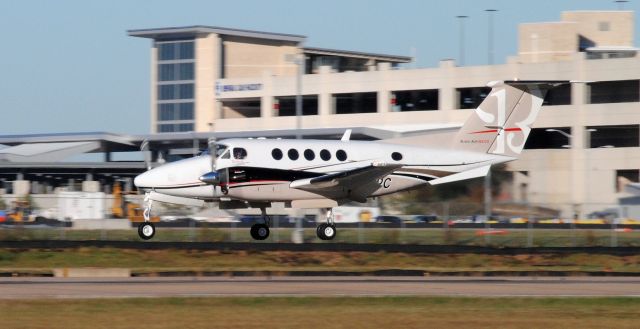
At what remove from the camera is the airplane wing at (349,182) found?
3444 cm

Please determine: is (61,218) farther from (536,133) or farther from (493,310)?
(536,133)

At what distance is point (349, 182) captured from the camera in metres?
35.2

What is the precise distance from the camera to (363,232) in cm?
4784

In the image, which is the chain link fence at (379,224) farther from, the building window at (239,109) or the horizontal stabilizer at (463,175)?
the building window at (239,109)

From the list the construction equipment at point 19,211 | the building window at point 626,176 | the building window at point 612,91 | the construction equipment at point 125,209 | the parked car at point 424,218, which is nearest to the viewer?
the parked car at point 424,218

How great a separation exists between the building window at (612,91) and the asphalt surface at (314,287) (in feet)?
159

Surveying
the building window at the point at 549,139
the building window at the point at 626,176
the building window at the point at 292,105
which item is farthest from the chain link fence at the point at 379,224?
the building window at the point at 292,105

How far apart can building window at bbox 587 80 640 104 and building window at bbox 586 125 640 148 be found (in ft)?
6.60

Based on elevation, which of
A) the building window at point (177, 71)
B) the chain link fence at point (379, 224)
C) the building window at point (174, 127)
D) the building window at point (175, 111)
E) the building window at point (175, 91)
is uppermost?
the building window at point (177, 71)

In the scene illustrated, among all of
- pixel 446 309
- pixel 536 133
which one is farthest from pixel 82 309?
pixel 536 133

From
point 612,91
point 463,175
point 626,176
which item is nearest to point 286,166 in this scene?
point 463,175

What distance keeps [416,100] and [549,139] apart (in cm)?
1205

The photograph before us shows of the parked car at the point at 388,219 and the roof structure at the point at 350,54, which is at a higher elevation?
the roof structure at the point at 350,54

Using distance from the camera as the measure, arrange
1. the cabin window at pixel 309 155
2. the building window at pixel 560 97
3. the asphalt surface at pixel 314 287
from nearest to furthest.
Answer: the asphalt surface at pixel 314 287 → the cabin window at pixel 309 155 → the building window at pixel 560 97
